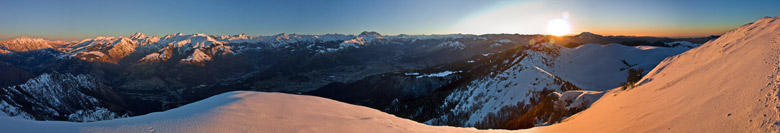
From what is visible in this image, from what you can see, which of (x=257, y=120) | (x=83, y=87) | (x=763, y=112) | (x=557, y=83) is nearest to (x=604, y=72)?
(x=557, y=83)

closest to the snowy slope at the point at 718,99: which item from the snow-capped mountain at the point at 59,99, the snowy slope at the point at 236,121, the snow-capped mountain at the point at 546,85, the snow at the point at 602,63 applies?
the snow-capped mountain at the point at 546,85

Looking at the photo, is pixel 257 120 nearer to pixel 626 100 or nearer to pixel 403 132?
pixel 403 132

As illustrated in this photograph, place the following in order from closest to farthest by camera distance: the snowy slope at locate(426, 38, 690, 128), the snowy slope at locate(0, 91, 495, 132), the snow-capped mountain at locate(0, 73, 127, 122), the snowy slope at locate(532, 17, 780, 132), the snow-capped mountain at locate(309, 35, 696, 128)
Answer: the snowy slope at locate(0, 91, 495, 132) < the snowy slope at locate(532, 17, 780, 132) < the snow-capped mountain at locate(309, 35, 696, 128) < the snowy slope at locate(426, 38, 690, 128) < the snow-capped mountain at locate(0, 73, 127, 122)

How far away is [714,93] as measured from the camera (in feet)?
32.2

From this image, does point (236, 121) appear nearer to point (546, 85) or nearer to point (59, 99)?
point (546, 85)

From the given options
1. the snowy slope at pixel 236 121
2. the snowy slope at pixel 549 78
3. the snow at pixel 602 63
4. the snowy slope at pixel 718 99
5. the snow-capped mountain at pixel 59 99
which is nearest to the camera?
the snowy slope at pixel 236 121

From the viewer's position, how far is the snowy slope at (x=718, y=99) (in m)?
7.72

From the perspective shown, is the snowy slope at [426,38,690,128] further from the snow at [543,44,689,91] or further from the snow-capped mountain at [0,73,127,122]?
the snow-capped mountain at [0,73,127,122]

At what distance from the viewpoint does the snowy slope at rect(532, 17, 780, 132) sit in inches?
304

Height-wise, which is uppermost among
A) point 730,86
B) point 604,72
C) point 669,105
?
point 730,86

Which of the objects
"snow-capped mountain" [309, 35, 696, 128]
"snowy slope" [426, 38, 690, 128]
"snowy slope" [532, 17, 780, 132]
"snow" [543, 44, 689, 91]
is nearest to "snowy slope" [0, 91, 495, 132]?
"snowy slope" [532, 17, 780, 132]

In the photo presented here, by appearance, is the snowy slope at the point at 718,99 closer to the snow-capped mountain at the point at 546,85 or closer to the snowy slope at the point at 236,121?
the snow-capped mountain at the point at 546,85

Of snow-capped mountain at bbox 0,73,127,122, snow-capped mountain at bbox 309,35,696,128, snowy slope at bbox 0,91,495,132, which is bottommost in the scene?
snow-capped mountain at bbox 0,73,127,122

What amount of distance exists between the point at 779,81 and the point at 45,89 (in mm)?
216549
